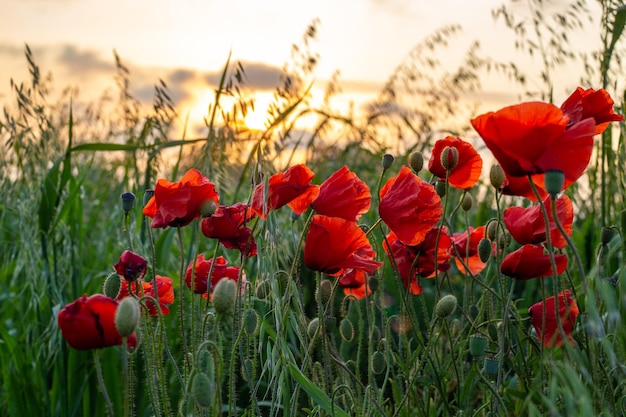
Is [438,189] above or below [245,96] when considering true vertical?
below

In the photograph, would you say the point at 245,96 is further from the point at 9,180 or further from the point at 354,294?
the point at 9,180

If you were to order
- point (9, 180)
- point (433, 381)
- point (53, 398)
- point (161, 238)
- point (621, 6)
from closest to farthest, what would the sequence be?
point (433, 381) < point (621, 6) < point (53, 398) < point (161, 238) < point (9, 180)

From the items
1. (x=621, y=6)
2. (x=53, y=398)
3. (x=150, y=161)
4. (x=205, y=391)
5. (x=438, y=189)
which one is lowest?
(x=53, y=398)

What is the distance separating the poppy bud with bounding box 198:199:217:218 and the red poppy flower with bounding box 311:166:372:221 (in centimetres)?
18

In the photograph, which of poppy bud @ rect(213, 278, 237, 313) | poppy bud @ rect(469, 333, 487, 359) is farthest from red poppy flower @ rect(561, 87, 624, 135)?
poppy bud @ rect(213, 278, 237, 313)

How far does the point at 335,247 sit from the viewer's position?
1449mm

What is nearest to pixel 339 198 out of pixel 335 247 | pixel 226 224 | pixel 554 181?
pixel 335 247

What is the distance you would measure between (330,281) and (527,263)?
46cm

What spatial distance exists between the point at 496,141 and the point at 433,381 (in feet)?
2.05

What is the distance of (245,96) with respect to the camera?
2115 mm

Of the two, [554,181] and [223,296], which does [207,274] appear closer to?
[223,296]

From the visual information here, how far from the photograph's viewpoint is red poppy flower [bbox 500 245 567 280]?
154 cm

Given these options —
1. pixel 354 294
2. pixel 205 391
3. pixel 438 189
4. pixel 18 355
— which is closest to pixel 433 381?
pixel 354 294

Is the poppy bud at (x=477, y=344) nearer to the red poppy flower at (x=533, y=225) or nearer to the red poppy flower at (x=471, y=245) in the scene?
the red poppy flower at (x=533, y=225)
